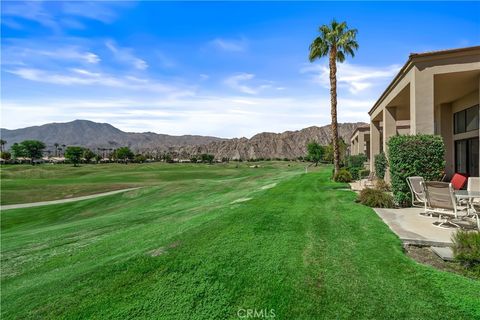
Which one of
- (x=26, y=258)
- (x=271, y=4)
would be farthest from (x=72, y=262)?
(x=271, y=4)

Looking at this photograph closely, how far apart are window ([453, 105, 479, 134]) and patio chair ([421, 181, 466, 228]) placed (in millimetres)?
9683

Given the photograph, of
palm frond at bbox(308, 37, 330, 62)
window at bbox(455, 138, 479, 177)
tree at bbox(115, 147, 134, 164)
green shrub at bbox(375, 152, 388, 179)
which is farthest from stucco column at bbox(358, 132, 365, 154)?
tree at bbox(115, 147, 134, 164)

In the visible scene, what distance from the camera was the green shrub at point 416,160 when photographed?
8133 millimetres

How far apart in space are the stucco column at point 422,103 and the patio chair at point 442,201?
391cm

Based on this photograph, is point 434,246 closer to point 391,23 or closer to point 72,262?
point 72,262

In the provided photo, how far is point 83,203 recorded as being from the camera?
77.4ft

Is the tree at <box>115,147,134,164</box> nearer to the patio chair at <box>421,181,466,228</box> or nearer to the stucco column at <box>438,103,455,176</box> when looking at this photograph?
the stucco column at <box>438,103,455,176</box>

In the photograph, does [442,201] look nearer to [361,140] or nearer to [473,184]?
[473,184]

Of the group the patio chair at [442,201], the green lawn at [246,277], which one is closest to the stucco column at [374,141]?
the patio chair at [442,201]

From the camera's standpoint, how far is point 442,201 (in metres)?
6.31

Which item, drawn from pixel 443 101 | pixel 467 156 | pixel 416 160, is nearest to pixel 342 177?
pixel 467 156

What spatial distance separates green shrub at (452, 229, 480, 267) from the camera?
3.95 metres

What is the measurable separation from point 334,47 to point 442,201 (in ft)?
51.4

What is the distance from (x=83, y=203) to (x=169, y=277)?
23.0 metres
